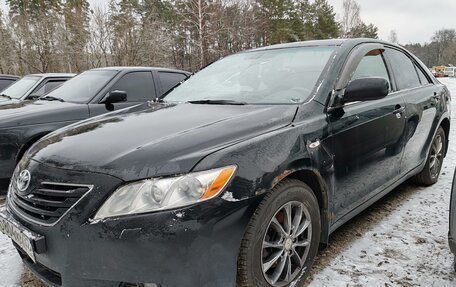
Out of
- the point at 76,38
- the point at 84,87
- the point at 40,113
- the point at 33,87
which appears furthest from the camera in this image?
the point at 76,38

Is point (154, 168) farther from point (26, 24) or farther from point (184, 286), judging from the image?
point (26, 24)

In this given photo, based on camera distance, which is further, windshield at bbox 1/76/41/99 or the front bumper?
windshield at bbox 1/76/41/99

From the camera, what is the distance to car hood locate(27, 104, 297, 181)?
1.70 m

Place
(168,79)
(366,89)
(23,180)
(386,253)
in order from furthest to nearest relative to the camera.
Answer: (168,79)
(386,253)
(366,89)
(23,180)

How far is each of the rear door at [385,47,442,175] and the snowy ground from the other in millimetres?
431

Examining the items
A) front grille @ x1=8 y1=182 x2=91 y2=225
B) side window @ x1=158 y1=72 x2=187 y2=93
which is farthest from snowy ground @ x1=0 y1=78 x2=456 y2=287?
side window @ x1=158 y1=72 x2=187 y2=93

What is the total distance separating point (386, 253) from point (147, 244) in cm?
185

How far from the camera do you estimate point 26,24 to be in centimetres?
2662

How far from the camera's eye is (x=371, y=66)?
3055 millimetres

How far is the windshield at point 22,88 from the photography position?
20.9 ft

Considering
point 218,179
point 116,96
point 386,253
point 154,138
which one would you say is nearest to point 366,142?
point 386,253

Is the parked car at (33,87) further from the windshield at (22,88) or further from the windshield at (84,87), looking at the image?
the windshield at (84,87)

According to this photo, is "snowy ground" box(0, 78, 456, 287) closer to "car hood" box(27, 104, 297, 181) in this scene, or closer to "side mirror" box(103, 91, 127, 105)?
"car hood" box(27, 104, 297, 181)

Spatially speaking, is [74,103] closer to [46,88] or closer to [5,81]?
[46,88]
